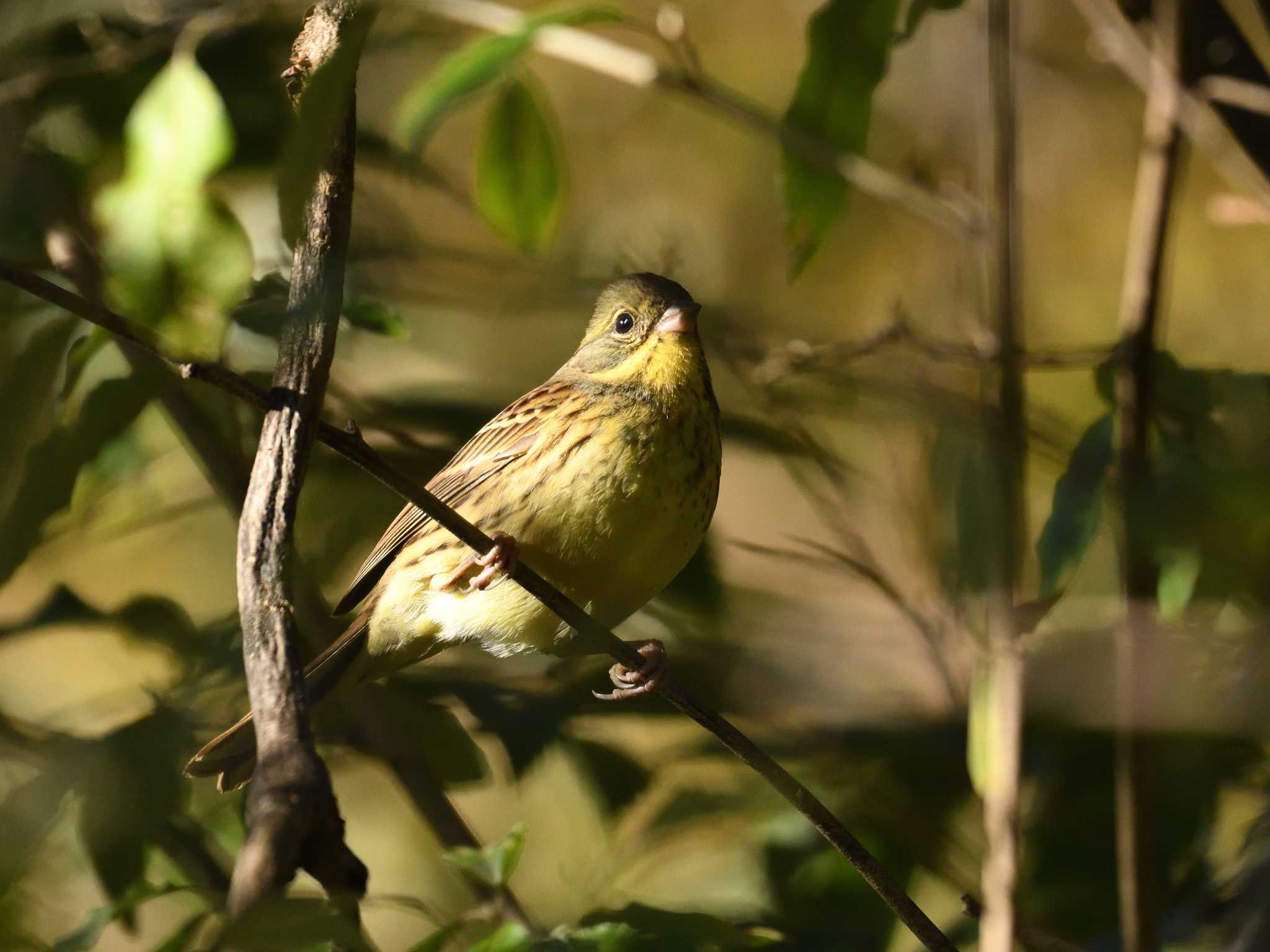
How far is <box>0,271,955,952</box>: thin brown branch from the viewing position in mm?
2049

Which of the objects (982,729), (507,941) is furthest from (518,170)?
(507,941)

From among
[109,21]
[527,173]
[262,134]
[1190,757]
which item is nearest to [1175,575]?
[1190,757]

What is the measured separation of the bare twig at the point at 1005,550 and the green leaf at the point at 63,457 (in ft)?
6.42

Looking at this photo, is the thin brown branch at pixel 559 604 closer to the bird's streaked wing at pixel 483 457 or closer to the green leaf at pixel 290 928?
the green leaf at pixel 290 928

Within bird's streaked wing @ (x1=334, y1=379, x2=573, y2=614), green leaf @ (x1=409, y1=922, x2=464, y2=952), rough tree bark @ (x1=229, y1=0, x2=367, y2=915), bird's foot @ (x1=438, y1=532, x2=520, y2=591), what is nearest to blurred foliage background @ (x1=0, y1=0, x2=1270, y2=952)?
green leaf @ (x1=409, y1=922, x2=464, y2=952)

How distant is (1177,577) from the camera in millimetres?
2799

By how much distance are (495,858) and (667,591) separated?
212cm

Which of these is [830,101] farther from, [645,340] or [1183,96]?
[645,340]

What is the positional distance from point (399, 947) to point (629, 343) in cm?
388

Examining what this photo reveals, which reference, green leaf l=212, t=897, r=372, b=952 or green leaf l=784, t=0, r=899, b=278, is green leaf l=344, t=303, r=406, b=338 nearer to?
green leaf l=784, t=0, r=899, b=278

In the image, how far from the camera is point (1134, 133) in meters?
7.72

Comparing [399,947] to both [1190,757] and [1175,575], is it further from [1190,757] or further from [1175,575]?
[1175,575]

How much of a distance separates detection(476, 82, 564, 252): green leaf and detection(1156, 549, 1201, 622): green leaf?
5.54ft

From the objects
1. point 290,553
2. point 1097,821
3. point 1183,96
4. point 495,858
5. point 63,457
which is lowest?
point 495,858
